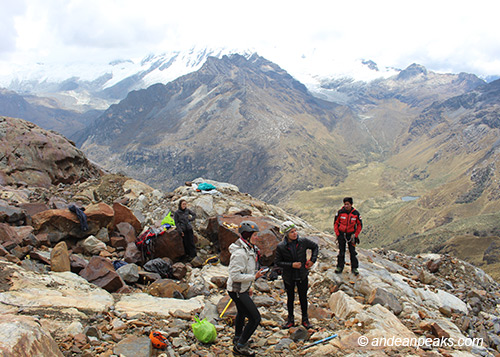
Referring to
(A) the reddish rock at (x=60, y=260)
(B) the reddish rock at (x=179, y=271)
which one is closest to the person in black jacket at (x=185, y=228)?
(B) the reddish rock at (x=179, y=271)

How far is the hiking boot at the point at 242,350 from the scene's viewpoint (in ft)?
25.3

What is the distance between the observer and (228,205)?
22.6 m

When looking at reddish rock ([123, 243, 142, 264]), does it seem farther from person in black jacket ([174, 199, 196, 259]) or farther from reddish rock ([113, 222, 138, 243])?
person in black jacket ([174, 199, 196, 259])

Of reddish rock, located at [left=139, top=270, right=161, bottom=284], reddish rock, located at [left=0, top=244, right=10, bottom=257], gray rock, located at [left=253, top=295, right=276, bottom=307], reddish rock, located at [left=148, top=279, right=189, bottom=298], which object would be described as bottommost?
reddish rock, located at [left=139, top=270, right=161, bottom=284]

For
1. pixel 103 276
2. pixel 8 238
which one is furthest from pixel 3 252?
pixel 103 276

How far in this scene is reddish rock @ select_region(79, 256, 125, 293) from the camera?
35.7ft

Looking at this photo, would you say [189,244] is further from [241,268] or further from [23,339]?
[23,339]

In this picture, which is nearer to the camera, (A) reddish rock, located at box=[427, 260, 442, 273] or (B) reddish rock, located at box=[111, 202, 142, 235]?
(B) reddish rock, located at box=[111, 202, 142, 235]

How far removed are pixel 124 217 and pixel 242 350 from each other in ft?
41.1

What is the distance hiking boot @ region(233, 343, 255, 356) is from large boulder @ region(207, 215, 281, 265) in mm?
6260

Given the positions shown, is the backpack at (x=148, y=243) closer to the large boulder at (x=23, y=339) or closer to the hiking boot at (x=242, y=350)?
the hiking boot at (x=242, y=350)

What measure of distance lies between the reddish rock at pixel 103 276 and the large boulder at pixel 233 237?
16.3ft

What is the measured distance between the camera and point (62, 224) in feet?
47.6

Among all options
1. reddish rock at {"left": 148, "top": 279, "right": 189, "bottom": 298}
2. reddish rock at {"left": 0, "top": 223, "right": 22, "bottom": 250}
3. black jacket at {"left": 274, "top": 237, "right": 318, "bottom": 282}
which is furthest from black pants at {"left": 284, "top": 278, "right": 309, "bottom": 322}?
reddish rock at {"left": 0, "top": 223, "right": 22, "bottom": 250}
